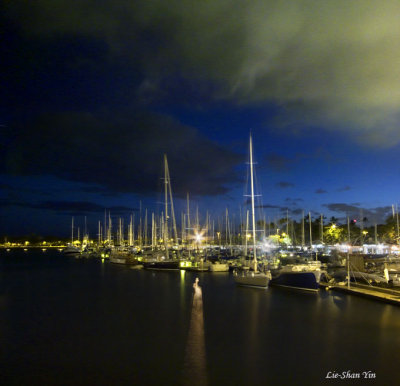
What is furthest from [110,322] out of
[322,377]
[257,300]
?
[322,377]

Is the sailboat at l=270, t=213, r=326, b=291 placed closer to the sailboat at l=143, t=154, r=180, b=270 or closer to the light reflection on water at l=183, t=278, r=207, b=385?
the light reflection on water at l=183, t=278, r=207, b=385

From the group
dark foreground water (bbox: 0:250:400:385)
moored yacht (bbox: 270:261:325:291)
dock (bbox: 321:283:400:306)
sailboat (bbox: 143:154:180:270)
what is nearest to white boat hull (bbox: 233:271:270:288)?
moored yacht (bbox: 270:261:325:291)

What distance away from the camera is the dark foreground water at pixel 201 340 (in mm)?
17625

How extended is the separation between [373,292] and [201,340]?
59.2 ft

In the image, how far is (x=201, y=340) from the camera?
23.1 metres

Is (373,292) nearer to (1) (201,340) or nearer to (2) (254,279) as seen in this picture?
(2) (254,279)

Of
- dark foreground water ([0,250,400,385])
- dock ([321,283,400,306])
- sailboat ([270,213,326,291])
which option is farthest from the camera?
sailboat ([270,213,326,291])

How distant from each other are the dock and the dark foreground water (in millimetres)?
679

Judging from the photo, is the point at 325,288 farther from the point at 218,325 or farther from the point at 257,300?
the point at 218,325

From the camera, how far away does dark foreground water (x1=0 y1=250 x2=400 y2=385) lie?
17.6m

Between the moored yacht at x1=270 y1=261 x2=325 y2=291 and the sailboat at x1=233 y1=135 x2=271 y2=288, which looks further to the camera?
the sailboat at x1=233 y1=135 x2=271 y2=288

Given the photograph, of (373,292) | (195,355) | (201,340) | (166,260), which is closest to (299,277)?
(373,292)

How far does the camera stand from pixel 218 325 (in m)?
27.3

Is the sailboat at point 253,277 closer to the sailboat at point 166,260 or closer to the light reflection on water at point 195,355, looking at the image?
the light reflection on water at point 195,355
